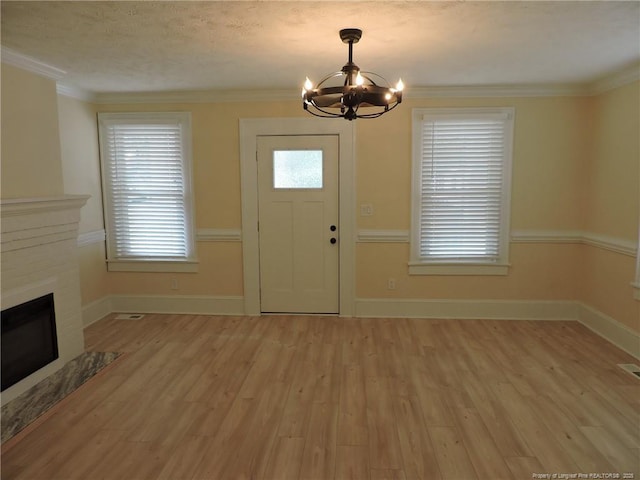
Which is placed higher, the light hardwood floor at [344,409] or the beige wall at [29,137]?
the beige wall at [29,137]

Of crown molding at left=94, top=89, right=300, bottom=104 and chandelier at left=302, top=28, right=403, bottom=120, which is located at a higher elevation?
crown molding at left=94, top=89, right=300, bottom=104

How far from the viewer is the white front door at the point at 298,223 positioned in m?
4.85

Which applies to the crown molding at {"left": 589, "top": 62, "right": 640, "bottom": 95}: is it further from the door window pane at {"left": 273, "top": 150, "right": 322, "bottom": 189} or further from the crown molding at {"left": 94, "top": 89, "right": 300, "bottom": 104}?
the crown molding at {"left": 94, "top": 89, "right": 300, "bottom": 104}

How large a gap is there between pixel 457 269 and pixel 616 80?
238cm

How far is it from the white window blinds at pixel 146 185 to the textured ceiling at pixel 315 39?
77 centimetres

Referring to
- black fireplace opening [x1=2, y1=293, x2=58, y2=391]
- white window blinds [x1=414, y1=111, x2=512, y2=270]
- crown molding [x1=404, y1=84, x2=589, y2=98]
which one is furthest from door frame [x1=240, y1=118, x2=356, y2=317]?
black fireplace opening [x1=2, y1=293, x2=58, y2=391]

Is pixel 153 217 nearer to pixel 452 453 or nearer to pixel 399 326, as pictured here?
pixel 399 326

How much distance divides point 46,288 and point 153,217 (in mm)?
1744

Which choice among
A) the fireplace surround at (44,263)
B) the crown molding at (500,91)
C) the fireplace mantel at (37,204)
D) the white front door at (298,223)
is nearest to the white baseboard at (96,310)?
the fireplace surround at (44,263)

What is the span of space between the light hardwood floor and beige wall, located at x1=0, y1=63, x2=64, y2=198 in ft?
5.39

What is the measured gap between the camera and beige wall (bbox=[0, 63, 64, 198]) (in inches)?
124

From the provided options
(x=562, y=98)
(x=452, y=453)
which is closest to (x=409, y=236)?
(x=562, y=98)

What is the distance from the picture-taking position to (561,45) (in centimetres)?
313

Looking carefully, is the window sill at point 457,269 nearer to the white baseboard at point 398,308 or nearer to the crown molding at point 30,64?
the white baseboard at point 398,308
